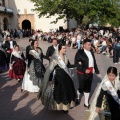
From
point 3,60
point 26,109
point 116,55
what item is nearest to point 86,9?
point 116,55

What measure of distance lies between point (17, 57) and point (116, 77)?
508 cm

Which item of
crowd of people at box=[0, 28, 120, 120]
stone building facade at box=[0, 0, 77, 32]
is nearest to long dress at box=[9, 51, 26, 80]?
crowd of people at box=[0, 28, 120, 120]

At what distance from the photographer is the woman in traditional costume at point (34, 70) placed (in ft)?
22.6

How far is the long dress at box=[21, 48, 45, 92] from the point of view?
22.6ft

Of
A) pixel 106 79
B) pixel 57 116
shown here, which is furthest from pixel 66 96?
pixel 106 79

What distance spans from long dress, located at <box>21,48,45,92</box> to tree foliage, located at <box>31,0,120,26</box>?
19.6 meters

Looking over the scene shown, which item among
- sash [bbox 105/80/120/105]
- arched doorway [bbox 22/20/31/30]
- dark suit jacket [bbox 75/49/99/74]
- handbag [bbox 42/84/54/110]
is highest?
arched doorway [bbox 22/20/31/30]

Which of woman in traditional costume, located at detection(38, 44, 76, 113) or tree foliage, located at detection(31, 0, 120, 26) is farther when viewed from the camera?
tree foliage, located at detection(31, 0, 120, 26)

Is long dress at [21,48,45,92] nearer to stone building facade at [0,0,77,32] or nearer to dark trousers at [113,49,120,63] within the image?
dark trousers at [113,49,120,63]

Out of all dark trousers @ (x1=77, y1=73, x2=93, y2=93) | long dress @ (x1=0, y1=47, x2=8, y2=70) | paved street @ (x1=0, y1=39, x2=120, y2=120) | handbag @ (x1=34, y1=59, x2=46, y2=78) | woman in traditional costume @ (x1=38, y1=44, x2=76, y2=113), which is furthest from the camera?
long dress @ (x1=0, y1=47, x2=8, y2=70)

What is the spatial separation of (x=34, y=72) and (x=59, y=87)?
5.93 ft

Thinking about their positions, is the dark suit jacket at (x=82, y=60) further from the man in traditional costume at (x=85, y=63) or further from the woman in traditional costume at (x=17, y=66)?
the woman in traditional costume at (x=17, y=66)

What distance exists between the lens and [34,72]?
693 centimetres

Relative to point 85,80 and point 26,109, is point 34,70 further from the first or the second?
point 85,80
